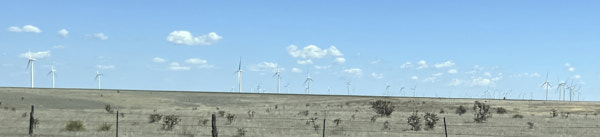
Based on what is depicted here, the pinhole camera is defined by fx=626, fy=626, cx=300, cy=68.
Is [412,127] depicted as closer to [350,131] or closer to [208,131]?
[350,131]

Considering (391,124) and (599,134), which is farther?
(391,124)

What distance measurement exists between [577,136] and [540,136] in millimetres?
1861

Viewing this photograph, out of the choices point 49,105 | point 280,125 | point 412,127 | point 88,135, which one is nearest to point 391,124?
point 412,127

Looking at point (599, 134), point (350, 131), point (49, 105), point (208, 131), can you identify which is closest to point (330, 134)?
point (350, 131)

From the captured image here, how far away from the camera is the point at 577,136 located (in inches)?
1323

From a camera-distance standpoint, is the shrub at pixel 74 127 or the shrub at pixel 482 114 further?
the shrub at pixel 482 114

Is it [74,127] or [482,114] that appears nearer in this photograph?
[74,127]

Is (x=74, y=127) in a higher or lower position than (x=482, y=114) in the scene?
lower

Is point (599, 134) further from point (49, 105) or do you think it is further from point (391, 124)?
point (49, 105)

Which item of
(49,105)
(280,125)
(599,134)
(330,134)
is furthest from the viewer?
(49,105)

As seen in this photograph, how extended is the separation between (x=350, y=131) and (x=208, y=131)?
793 centimetres

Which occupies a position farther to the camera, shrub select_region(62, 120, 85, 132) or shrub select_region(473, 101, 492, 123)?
shrub select_region(473, 101, 492, 123)

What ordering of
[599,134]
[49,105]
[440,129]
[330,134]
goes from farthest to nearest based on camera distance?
1. [49,105]
2. [440,129]
3. [599,134]
4. [330,134]

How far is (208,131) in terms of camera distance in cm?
3334
